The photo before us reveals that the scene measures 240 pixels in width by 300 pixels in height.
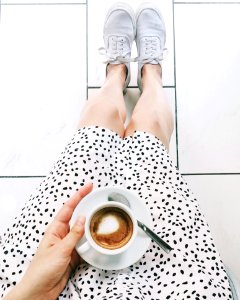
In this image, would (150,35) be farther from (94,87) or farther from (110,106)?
(110,106)

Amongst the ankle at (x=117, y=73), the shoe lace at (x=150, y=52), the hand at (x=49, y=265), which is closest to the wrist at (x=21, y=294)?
the hand at (x=49, y=265)

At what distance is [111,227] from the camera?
2.86 feet

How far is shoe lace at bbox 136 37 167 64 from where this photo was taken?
1.35 meters

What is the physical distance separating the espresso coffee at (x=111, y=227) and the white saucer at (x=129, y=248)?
0.03 meters

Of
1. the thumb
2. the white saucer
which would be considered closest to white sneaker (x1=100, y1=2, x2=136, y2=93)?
the white saucer

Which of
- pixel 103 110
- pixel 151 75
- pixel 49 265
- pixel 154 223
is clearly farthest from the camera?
pixel 151 75

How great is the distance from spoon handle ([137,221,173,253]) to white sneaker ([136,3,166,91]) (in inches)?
23.0

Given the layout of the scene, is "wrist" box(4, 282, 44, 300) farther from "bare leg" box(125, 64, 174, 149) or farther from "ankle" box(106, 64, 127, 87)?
"ankle" box(106, 64, 127, 87)

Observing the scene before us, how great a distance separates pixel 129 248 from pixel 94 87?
2.12 feet

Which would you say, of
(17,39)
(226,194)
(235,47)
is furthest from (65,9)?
(226,194)

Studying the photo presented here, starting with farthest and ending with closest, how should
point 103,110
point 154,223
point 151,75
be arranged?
point 151,75 < point 103,110 < point 154,223

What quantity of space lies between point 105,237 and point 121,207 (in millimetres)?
64

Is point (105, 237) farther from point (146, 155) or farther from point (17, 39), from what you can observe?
point (17, 39)

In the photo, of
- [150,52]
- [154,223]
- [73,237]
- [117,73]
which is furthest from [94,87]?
[73,237]
